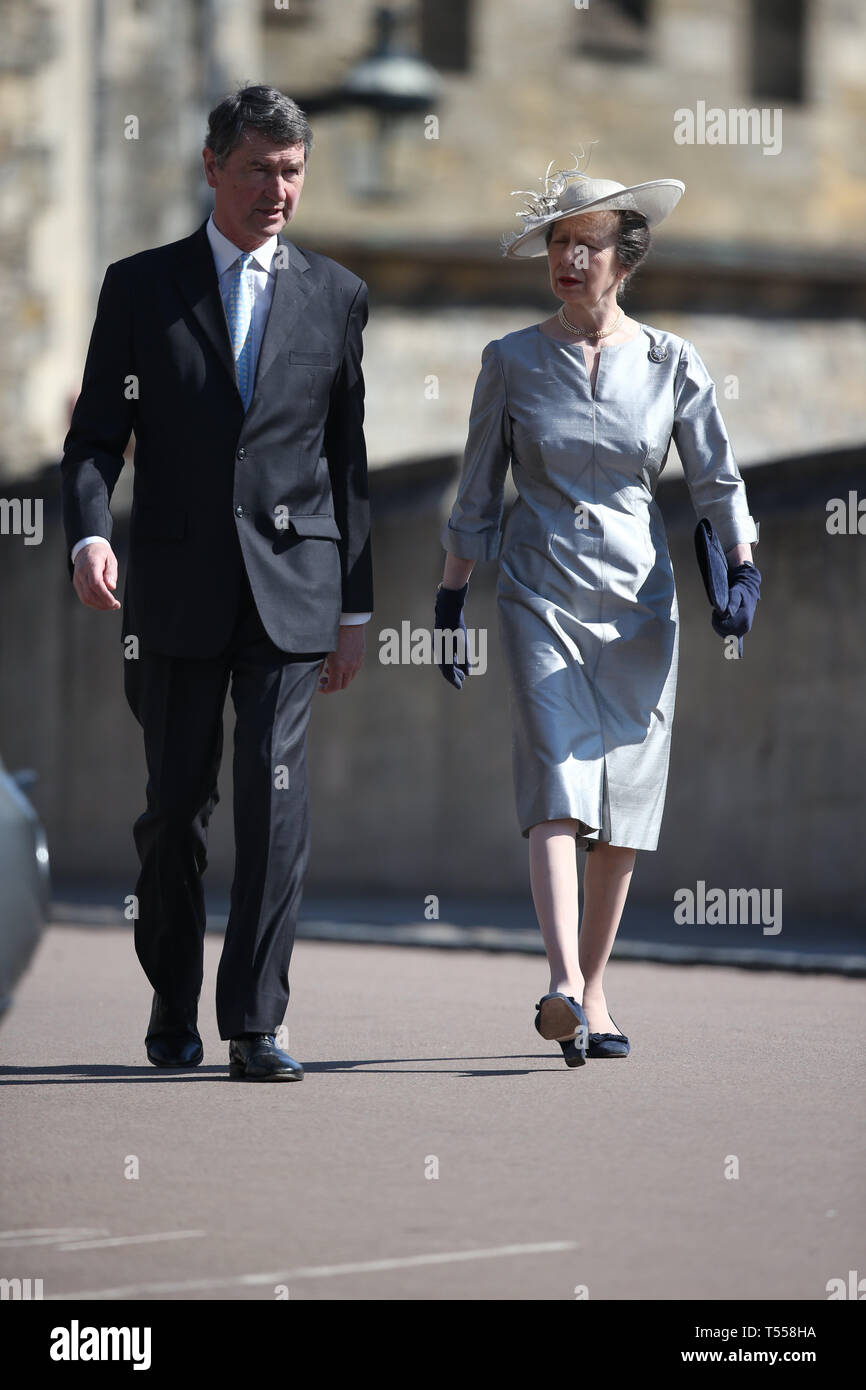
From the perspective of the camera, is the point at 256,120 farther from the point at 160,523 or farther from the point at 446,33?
the point at 446,33

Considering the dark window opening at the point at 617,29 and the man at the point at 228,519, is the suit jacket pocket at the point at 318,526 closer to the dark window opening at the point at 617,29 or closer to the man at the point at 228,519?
the man at the point at 228,519

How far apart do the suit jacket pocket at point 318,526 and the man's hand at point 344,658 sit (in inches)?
9.5

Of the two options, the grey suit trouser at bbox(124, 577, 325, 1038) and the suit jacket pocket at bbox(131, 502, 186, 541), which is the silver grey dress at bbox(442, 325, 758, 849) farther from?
the suit jacket pocket at bbox(131, 502, 186, 541)

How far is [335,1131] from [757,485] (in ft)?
23.5

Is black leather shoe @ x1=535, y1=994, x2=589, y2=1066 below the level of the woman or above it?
below

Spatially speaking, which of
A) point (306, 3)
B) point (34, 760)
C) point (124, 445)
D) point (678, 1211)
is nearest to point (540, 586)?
point (124, 445)

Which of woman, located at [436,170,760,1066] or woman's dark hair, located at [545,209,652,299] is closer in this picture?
woman, located at [436,170,760,1066]

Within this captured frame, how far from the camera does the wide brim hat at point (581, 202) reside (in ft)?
22.2

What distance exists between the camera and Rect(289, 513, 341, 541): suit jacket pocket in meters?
6.44

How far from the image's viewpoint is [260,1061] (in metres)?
6.26

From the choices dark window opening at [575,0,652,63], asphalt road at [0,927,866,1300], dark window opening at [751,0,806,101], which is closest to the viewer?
asphalt road at [0,927,866,1300]

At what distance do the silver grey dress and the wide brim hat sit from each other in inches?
10.3

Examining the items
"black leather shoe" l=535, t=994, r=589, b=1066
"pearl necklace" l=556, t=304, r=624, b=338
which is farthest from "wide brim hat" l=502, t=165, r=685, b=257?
"black leather shoe" l=535, t=994, r=589, b=1066

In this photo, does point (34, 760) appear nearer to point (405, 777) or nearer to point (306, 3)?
point (405, 777)
